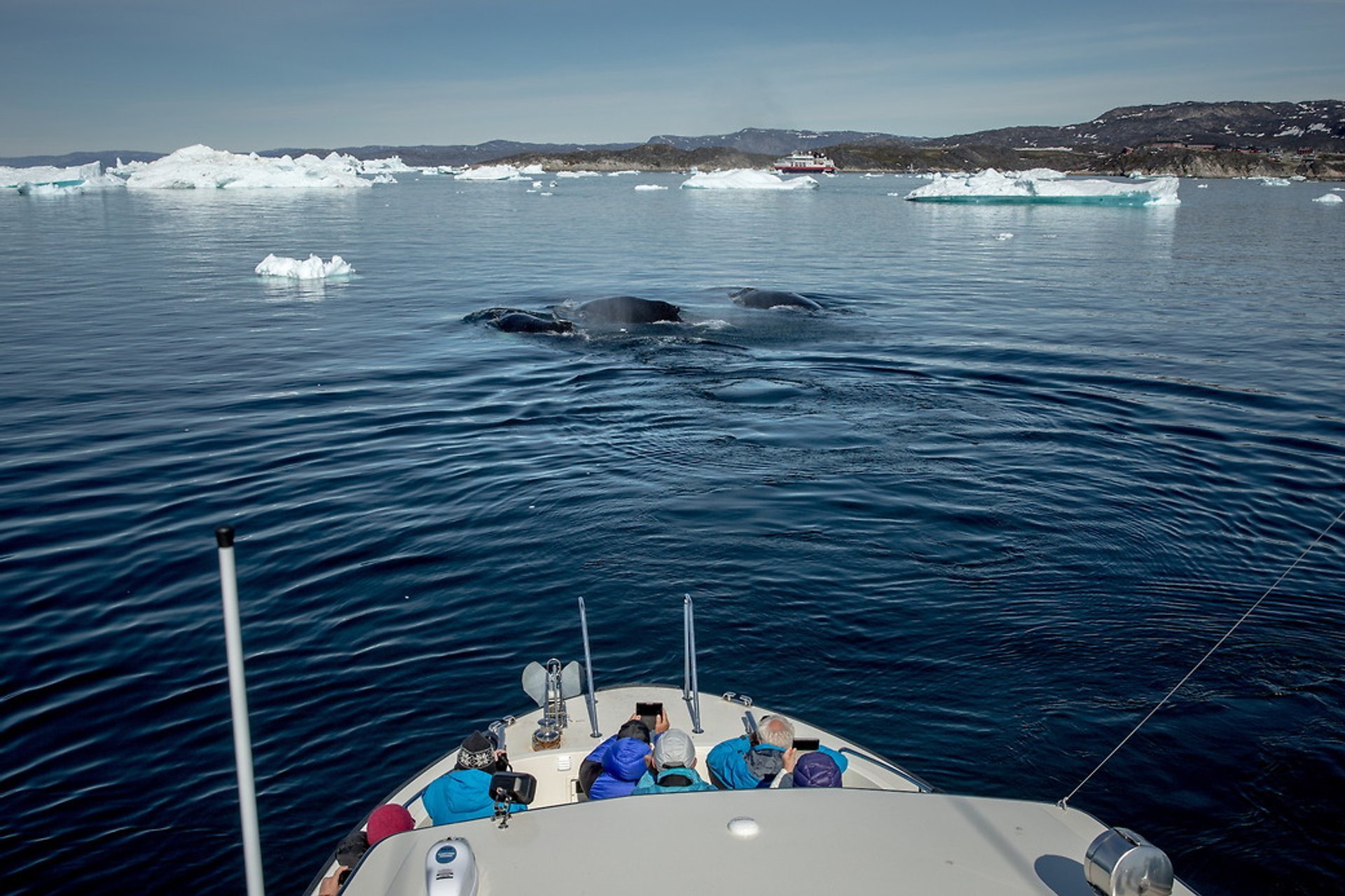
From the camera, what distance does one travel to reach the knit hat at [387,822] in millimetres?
6242

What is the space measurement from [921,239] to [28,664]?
60.1m

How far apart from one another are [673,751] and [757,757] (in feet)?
1.95

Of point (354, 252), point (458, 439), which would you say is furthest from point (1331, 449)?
point (354, 252)

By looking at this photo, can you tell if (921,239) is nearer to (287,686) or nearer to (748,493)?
(748,493)

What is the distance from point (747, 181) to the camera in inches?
4978

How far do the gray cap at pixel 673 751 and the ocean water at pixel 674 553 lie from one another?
3163 mm

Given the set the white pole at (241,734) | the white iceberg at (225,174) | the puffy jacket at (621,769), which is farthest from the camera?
the white iceberg at (225,174)

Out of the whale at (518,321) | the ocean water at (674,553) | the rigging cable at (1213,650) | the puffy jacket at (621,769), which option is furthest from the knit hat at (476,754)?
the whale at (518,321)

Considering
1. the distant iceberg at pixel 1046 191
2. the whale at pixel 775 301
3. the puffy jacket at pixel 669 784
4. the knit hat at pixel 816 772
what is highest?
the distant iceberg at pixel 1046 191

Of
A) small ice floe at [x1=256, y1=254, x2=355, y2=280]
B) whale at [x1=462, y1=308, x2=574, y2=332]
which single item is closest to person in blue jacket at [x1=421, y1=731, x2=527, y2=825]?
whale at [x1=462, y1=308, x2=574, y2=332]

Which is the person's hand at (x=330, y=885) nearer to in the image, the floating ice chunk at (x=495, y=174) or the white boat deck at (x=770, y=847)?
the white boat deck at (x=770, y=847)

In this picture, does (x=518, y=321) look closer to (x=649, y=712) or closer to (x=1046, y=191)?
(x=649, y=712)

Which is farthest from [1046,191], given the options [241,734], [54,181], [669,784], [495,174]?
[495,174]

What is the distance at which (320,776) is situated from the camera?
898 centimetres
